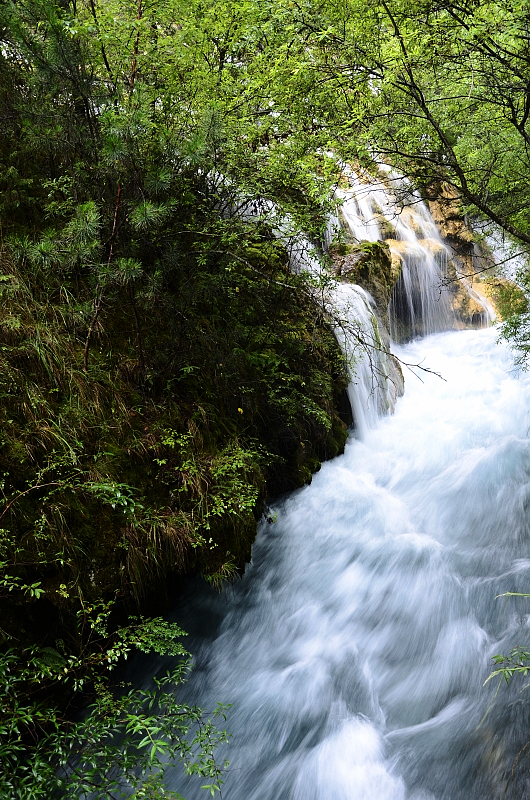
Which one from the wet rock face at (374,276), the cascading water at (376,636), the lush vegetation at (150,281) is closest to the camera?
the lush vegetation at (150,281)

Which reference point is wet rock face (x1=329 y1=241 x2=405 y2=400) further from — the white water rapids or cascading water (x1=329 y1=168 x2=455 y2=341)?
cascading water (x1=329 y1=168 x2=455 y2=341)

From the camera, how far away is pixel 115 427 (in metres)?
4.16

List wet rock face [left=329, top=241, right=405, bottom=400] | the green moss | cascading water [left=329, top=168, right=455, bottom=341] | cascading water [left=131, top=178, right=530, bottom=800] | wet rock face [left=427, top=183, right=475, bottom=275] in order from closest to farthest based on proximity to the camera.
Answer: the green moss → cascading water [left=131, top=178, right=530, bottom=800] → wet rock face [left=329, top=241, right=405, bottom=400] → cascading water [left=329, top=168, right=455, bottom=341] → wet rock face [left=427, top=183, right=475, bottom=275]

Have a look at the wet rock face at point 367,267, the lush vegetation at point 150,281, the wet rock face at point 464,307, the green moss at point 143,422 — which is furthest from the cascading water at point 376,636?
the wet rock face at point 464,307

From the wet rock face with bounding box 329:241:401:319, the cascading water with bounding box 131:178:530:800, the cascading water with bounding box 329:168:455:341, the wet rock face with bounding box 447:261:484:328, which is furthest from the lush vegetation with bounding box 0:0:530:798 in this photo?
the wet rock face with bounding box 447:261:484:328

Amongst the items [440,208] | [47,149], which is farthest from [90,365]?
[440,208]

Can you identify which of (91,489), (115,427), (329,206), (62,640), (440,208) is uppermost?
(440,208)

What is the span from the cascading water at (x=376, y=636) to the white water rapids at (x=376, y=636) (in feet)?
0.04

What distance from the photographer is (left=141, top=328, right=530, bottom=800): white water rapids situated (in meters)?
3.56

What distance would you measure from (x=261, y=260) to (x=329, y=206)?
2.14 meters

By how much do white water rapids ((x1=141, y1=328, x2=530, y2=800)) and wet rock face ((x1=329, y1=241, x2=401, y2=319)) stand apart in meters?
4.16

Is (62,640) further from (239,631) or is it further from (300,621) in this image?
(300,621)

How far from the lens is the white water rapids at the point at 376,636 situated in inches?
140

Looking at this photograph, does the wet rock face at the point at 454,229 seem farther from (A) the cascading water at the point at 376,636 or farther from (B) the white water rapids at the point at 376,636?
(B) the white water rapids at the point at 376,636
